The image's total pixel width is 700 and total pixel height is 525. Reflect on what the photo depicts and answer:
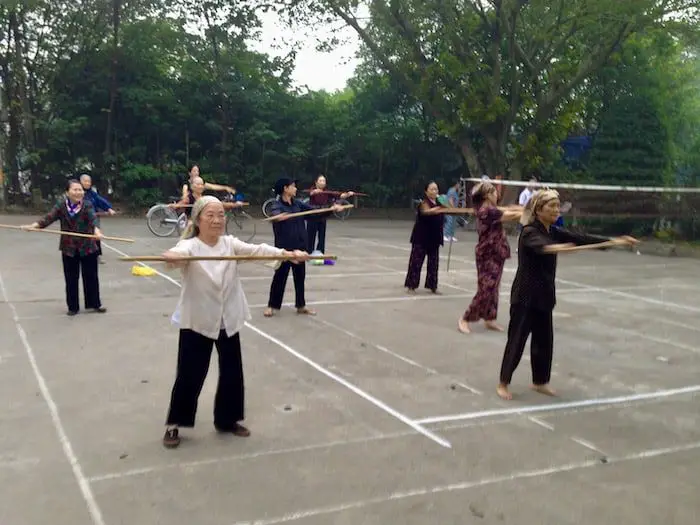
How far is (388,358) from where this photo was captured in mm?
7707

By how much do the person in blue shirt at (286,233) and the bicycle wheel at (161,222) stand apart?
394 inches

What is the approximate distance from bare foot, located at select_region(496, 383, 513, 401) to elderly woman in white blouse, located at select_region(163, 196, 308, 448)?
2361 mm

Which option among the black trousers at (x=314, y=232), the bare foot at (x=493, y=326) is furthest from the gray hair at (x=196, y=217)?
the black trousers at (x=314, y=232)

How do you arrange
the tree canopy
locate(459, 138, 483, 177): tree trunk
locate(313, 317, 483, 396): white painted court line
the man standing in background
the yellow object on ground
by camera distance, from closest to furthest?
locate(313, 317, 483, 396): white painted court line, the yellow object on ground, the man standing in background, the tree canopy, locate(459, 138, 483, 177): tree trunk

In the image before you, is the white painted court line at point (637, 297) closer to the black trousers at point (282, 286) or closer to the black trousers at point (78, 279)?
the black trousers at point (282, 286)

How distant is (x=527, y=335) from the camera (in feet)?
21.2

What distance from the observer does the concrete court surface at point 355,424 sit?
432 centimetres

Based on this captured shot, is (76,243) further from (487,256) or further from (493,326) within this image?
(493,326)

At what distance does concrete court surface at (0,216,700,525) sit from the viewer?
14.2ft

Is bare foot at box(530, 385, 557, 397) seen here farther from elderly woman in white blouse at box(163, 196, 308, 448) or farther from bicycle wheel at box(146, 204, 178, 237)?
bicycle wheel at box(146, 204, 178, 237)

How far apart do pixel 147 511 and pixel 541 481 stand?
2.32 metres

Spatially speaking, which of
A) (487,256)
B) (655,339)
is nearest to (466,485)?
(487,256)

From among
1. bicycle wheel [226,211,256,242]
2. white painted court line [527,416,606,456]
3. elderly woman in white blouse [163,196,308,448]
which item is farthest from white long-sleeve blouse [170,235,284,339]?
bicycle wheel [226,211,256,242]

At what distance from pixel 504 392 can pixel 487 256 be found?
3156 millimetres
